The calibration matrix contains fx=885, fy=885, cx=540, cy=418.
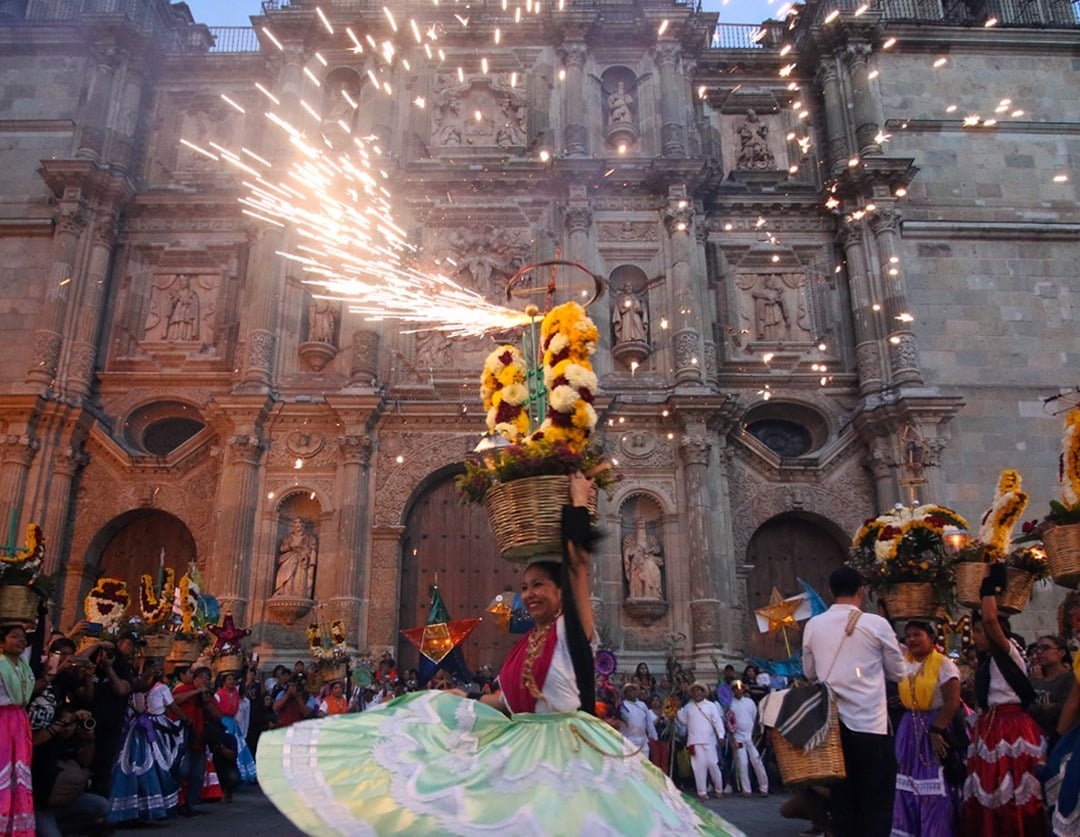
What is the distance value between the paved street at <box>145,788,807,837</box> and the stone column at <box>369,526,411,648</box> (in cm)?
499

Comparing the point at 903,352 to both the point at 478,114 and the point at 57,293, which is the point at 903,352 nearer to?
the point at 478,114

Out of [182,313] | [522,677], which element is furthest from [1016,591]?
[182,313]

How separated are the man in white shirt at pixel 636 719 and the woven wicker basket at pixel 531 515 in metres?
8.44

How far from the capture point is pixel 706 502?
17328mm

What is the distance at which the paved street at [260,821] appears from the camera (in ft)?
28.3

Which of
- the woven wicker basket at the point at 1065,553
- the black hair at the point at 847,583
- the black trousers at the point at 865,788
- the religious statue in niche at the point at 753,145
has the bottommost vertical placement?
the black trousers at the point at 865,788

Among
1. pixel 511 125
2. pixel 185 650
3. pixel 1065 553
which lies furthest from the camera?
pixel 511 125

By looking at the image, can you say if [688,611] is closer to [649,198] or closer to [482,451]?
[649,198]

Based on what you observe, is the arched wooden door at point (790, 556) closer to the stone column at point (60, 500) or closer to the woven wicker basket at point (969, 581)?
the woven wicker basket at point (969, 581)

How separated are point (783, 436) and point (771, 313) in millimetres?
2810

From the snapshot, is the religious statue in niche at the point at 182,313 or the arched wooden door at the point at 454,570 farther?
the religious statue in niche at the point at 182,313

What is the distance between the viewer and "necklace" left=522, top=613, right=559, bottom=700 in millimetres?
4098

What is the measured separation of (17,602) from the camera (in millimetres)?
6465

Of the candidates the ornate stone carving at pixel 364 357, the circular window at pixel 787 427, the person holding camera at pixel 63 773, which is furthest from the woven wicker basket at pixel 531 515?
the circular window at pixel 787 427
